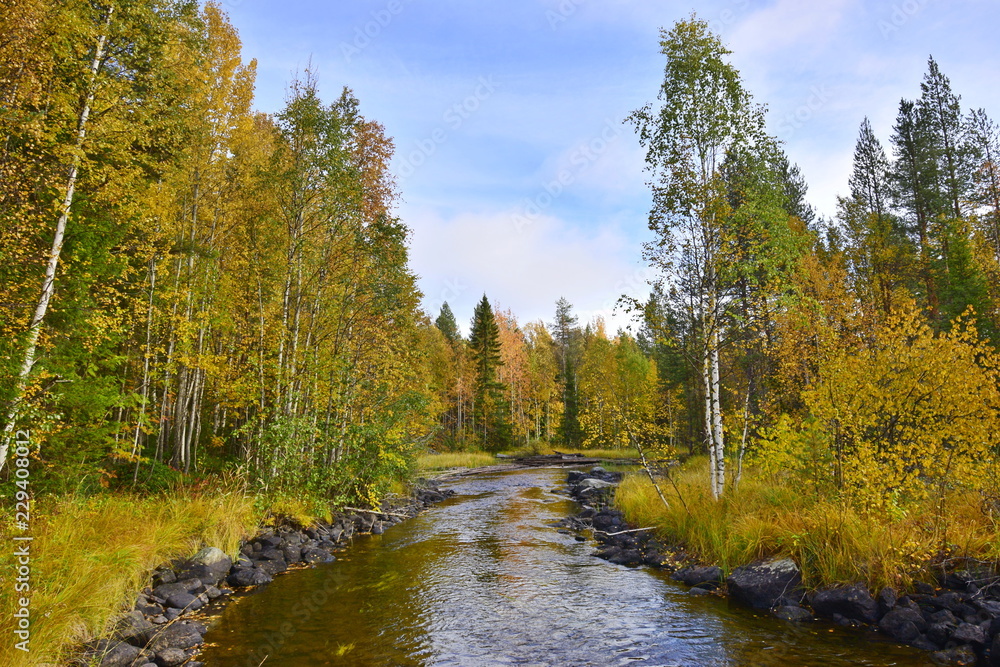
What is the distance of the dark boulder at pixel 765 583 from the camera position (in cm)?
859

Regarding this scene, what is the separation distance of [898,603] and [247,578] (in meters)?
11.6

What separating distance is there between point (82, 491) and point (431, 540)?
843 centimetres

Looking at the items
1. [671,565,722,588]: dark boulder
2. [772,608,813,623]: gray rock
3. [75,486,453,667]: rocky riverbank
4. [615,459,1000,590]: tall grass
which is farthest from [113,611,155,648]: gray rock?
[615,459,1000,590]: tall grass

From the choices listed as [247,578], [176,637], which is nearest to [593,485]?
[247,578]

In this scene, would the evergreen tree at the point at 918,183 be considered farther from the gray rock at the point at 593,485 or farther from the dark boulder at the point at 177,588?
the dark boulder at the point at 177,588

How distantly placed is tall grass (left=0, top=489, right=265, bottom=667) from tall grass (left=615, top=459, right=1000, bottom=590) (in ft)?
34.7

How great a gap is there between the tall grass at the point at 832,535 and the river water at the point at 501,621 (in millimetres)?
1147

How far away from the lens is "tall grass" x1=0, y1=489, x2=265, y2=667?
5562mm

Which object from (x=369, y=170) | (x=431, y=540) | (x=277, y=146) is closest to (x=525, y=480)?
(x=431, y=540)

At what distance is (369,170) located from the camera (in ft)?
64.3

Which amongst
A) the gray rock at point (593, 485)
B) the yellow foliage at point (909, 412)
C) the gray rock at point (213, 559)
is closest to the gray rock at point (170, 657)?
the gray rock at point (213, 559)

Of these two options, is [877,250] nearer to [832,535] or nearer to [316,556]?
[832,535]

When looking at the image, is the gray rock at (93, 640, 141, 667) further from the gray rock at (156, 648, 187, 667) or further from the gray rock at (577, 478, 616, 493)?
the gray rock at (577, 478, 616, 493)

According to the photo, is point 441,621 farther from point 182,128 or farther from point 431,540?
point 182,128
